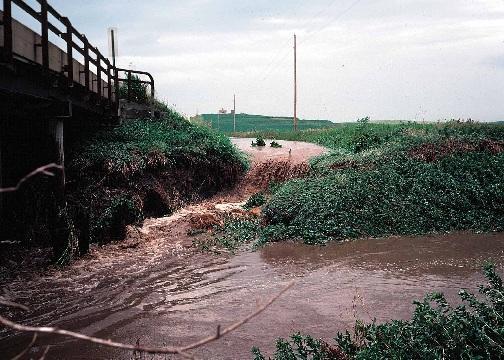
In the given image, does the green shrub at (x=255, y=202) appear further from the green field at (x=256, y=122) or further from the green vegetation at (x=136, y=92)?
the green field at (x=256, y=122)

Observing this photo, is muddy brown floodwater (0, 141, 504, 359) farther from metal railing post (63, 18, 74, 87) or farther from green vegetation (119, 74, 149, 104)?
green vegetation (119, 74, 149, 104)

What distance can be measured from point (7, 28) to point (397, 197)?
920 cm

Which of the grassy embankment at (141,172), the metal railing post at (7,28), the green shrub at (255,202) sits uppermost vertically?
the metal railing post at (7,28)

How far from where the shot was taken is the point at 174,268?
29.1ft

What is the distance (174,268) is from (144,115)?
10.5 m

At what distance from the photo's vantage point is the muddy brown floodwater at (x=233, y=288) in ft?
19.2

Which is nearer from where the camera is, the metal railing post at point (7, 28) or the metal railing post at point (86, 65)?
the metal railing post at point (7, 28)

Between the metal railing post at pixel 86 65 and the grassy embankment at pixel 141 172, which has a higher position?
the metal railing post at pixel 86 65

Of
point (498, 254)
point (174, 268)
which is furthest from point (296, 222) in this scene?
point (498, 254)

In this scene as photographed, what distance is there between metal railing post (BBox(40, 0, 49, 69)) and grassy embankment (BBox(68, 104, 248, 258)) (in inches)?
148

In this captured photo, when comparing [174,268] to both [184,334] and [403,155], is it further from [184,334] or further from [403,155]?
[403,155]

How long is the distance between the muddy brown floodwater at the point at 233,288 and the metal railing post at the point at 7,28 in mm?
3487

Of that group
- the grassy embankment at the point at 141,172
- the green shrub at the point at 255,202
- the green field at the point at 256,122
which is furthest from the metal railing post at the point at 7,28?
the green field at the point at 256,122

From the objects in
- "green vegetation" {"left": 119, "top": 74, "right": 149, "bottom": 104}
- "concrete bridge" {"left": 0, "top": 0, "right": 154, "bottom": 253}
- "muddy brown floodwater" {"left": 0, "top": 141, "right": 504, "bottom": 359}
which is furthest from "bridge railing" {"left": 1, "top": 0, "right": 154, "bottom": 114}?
"green vegetation" {"left": 119, "top": 74, "right": 149, "bottom": 104}
